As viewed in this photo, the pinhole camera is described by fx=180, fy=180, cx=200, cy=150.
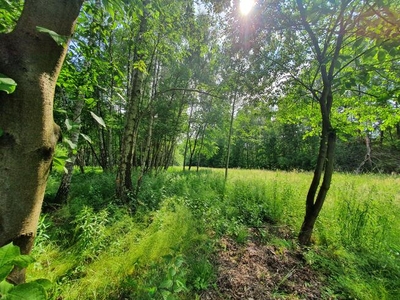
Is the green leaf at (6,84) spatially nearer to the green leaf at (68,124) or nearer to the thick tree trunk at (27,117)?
the thick tree trunk at (27,117)

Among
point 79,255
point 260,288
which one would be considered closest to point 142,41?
point 79,255

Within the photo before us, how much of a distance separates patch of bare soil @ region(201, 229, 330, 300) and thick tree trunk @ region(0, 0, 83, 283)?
203cm

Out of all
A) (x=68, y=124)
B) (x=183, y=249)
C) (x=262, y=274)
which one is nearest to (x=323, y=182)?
(x=262, y=274)

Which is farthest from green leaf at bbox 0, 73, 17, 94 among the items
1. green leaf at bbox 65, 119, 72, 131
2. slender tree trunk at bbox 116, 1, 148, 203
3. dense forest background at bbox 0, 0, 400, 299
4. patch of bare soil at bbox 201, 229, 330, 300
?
slender tree trunk at bbox 116, 1, 148, 203

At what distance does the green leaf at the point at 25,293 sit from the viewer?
16.3 inches

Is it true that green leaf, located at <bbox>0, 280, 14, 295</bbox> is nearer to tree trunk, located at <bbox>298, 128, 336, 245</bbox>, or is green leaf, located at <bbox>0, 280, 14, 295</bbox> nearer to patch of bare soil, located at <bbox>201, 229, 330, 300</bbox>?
patch of bare soil, located at <bbox>201, 229, 330, 300</bbox>

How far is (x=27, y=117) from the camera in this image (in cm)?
58

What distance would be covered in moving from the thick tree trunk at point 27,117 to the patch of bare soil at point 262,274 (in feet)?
6.65

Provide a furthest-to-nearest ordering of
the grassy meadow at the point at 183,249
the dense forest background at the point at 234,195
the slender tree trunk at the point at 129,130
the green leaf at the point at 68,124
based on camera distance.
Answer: the slender tree trunk at the point at 129,130 < the grassy meadow at the point at 183,249 < the dense forest background at the point at 234,195 < the green leaf at the point at 68,124

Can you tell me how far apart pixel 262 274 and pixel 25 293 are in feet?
8.45

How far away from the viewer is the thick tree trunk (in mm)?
548

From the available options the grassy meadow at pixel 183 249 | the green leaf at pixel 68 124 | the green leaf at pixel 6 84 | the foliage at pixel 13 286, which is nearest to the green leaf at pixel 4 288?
the foliage at pixel 13 286

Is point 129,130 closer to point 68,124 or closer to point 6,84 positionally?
point 68,124

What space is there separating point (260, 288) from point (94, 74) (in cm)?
315
